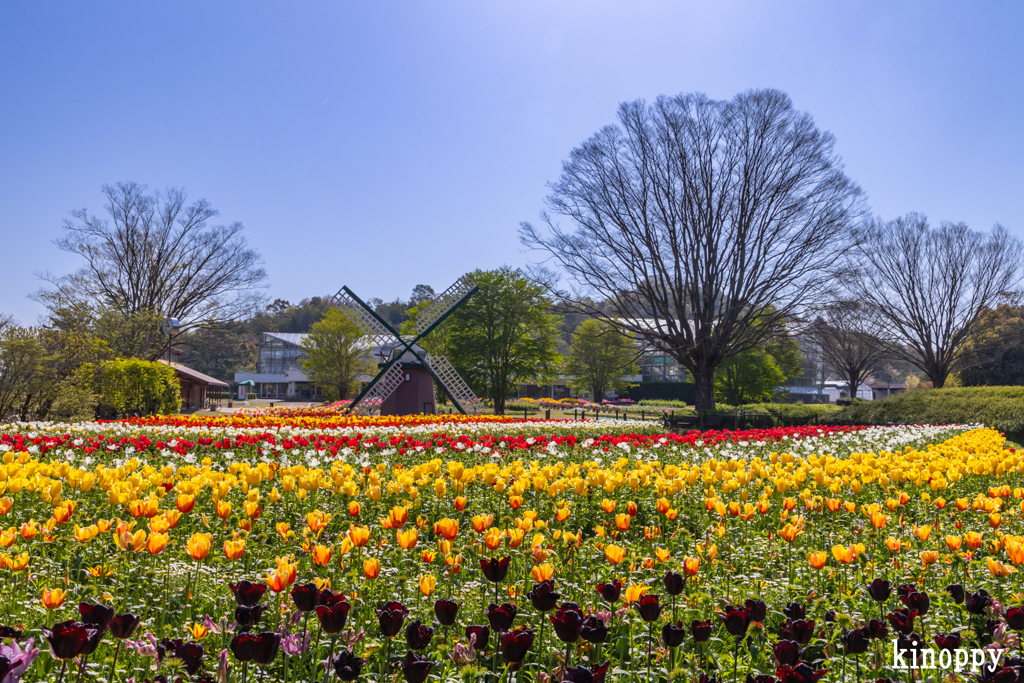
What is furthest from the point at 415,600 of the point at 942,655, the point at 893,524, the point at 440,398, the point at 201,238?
the point at 201,238

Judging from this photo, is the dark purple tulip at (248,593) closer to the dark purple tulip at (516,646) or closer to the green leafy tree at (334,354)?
the dark purple tulip at (516,646)

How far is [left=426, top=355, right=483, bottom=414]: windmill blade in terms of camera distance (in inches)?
1081

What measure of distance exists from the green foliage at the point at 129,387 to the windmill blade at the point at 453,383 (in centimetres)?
999

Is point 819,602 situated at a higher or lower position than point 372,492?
lower

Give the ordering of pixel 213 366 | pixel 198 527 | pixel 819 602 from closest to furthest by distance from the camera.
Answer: pixel 819 602 → pixel 198 527 → pixel 213 366

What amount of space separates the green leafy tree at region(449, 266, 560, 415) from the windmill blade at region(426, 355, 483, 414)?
495cm

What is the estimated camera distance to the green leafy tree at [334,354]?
48.5m

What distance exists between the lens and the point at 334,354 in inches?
1918

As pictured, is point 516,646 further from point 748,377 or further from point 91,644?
point 748,377

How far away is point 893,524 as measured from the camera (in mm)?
4594

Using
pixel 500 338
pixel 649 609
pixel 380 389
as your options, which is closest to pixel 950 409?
pixel 380 389

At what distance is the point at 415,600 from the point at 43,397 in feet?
66.3

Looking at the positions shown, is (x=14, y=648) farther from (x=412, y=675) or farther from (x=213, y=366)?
(x=213, y=366)

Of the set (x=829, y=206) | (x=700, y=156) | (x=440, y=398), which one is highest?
(x=700, y=156)
